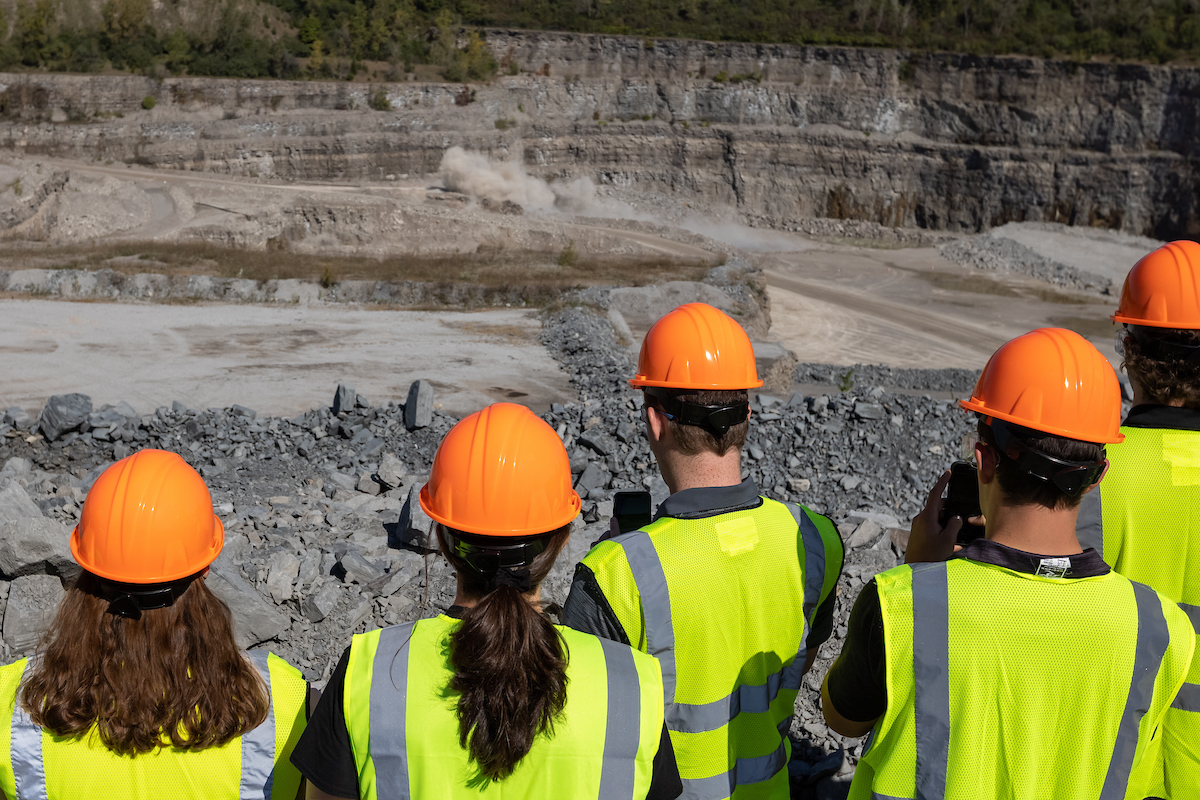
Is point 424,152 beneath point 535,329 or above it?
above

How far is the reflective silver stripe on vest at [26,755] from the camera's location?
195 centimetres

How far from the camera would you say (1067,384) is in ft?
7.06

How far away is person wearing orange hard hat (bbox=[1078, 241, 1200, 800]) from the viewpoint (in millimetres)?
2479

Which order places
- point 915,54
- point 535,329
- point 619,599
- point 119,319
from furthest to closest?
point 915,54 < point 535,329 < point 119,319 < point 619,599

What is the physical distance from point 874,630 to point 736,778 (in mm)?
776

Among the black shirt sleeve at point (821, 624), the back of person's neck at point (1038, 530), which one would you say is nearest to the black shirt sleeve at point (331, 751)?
the black shirt sleeve at point (821, 624)

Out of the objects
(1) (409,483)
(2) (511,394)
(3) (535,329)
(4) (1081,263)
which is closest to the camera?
(1) (409,483)

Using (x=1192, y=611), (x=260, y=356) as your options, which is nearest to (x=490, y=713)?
(x=1192, y=611)

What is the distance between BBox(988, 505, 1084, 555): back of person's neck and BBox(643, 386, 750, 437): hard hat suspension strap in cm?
73

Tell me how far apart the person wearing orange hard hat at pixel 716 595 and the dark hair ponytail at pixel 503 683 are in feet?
1.95

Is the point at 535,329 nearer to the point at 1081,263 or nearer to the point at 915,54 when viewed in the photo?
the point at 1081,263

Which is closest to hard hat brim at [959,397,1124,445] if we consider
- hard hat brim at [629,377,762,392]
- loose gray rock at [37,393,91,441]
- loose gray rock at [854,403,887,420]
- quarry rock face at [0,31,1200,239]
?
hard hat brim at [629,377,762,392]

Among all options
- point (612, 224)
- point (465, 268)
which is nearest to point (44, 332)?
point (465, 268)

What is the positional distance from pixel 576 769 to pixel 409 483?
6.39 metres
